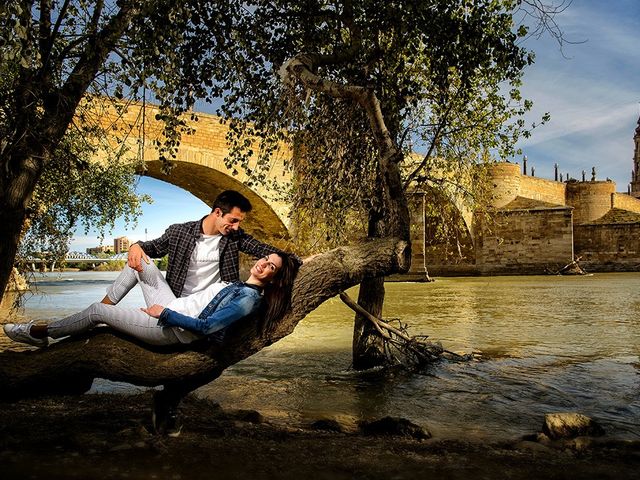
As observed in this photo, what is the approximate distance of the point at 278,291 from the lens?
145 inches

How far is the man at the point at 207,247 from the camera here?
12.1 ft

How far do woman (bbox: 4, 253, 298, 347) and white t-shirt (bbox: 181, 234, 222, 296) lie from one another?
0.18 m

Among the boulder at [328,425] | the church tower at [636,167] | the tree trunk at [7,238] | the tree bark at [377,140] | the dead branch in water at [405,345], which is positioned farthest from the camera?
the church tower at [636,167]

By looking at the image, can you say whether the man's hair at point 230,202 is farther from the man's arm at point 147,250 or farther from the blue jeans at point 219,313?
the blue jeans at point 219,313

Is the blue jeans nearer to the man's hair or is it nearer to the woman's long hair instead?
the woman's long hair

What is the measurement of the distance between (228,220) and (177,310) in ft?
2.02

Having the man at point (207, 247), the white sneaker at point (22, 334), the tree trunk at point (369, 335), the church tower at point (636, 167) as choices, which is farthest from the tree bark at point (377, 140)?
the church tower at point (636, 167)

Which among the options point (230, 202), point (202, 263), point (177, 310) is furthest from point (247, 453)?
point (230, 202)

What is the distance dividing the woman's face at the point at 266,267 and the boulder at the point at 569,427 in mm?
2314

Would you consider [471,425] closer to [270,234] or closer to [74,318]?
[74,318]

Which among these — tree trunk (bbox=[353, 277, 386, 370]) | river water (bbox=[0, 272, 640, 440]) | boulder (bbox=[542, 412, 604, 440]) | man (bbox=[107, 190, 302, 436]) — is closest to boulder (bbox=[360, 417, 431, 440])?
river water (bbox=[0, 272, 640, 440])

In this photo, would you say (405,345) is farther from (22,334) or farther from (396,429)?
(22,334)

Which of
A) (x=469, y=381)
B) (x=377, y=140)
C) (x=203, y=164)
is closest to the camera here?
(x=377, y=140)

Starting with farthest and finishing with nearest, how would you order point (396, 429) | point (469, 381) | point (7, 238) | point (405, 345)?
point (405, 345), point (469, 381), point (7, 238), point (396, 429)
